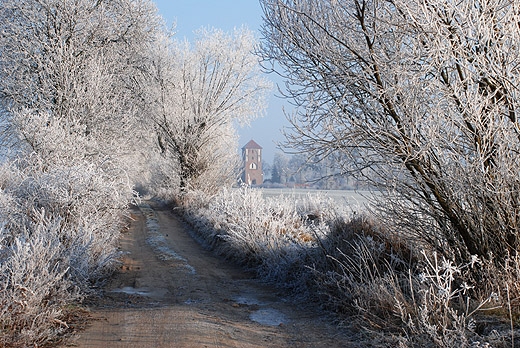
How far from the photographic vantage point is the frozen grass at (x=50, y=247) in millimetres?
5426

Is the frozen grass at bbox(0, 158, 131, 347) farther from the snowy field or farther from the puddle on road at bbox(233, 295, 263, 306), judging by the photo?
the snowy field

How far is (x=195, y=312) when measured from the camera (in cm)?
678

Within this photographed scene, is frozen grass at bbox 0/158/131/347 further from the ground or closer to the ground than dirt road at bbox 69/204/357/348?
further from the ground

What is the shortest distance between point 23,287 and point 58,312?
54cm

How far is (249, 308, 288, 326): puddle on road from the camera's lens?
22.1 feet

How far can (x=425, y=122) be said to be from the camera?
229 inches

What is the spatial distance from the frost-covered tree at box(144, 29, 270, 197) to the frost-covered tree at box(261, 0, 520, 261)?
20619 mm

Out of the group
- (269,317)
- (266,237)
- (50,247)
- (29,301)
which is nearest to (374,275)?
(269,317)

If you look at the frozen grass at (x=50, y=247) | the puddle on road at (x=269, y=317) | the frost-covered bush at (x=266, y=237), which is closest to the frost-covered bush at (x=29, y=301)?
the frozen grass at (x=50, y=247)

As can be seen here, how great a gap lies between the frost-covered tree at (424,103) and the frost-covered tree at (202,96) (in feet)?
67.6

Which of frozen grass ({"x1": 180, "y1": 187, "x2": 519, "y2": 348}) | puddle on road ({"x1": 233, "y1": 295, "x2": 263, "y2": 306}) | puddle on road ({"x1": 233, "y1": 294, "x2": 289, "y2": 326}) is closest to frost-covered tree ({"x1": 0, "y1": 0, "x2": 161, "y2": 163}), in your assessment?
frozen grass ({"x1": 180, "y1": 187, "x2": 519, "y2": 348})

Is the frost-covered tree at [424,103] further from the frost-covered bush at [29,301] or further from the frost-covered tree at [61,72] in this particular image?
the frost-covered tree at [61,72]

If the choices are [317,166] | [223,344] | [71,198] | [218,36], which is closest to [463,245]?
[317,166]

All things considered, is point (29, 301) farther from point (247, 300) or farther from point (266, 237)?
point (266, 237)
